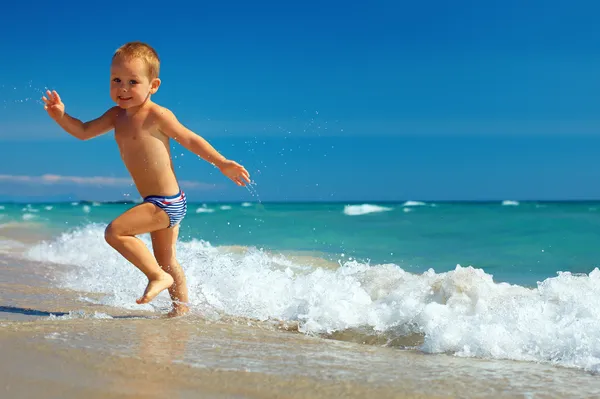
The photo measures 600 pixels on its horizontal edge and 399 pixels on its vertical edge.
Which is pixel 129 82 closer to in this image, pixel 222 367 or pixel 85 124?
pixel 85 124

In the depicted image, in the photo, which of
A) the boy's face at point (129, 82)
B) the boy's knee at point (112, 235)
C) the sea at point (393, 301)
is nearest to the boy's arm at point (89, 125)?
the boy's face at point (129, 82)

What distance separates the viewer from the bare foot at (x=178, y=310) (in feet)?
13.3

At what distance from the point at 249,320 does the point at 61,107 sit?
5.69ft

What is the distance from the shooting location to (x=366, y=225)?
622 inches

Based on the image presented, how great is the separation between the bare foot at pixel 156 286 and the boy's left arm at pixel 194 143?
2.25 feet

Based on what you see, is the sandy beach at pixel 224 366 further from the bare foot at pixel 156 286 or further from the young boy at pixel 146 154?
the young boy at pixel 146 154

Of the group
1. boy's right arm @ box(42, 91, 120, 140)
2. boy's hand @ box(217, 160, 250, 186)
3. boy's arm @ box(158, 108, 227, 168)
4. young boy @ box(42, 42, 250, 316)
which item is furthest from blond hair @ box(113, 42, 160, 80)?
boy's hand @ box(217, 160, 250, 186)

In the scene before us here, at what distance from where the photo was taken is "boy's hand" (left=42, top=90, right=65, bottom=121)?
411cm

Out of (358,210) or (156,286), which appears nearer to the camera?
(156,286)

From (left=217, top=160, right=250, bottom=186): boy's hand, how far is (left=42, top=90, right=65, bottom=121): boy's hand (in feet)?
3.56

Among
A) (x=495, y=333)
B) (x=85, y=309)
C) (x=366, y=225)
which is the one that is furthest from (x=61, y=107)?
(x=366, y=225)

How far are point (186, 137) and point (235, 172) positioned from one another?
0.39 metres

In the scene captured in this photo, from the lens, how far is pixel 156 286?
3795 mm

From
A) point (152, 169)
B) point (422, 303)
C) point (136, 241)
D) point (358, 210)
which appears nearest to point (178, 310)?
point (136, 241)
